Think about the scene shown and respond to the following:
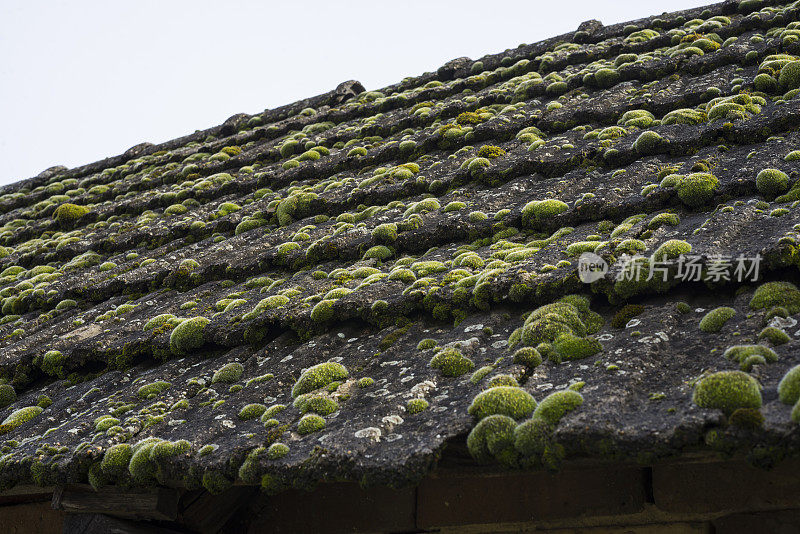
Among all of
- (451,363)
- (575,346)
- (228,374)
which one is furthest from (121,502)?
(575,346)

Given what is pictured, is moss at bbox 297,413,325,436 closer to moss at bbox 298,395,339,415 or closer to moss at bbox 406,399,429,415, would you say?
moss at bbox 298,395,339,415

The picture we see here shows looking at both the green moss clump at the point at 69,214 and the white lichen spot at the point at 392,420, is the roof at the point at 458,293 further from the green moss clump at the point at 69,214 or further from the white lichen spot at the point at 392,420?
the green moss clump at the point at 69,214

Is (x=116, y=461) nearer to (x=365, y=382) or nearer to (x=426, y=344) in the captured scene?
(x=365, y=382)

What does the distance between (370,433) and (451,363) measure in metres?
0.54

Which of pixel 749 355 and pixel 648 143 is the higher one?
pixel 648 143

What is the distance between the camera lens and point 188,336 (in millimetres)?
3869

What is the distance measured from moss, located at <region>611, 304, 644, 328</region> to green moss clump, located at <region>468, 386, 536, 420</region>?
1.94ft

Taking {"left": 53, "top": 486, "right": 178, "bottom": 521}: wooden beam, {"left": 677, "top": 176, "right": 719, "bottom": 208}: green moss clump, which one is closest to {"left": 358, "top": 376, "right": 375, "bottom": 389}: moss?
{"left": 53, "top": 486, "right": 178, "bottom": 521}: wooden beam

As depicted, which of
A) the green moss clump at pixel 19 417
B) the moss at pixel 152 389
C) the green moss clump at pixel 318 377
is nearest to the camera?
the green moss clump at pixel 318 377

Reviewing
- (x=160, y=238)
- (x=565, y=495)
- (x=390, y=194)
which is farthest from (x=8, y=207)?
(x=565, y=495)

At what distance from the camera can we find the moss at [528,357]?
257 centimetres

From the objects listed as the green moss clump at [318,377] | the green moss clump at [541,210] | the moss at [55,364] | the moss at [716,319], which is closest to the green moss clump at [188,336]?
the moss at [55,364]

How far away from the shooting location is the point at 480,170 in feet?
15.5

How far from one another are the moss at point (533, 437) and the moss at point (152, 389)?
2154mm
